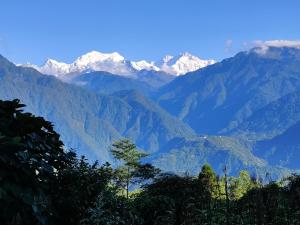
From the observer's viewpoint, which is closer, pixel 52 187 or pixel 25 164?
pixel 25 164

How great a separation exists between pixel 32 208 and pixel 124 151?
88128 mm

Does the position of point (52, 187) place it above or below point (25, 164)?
above

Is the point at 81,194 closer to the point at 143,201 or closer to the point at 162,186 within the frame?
the point at 143,201

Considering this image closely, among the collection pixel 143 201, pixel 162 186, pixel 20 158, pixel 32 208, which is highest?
pixel 162 186

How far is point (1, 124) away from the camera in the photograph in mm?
11758

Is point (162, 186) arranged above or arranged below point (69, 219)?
above

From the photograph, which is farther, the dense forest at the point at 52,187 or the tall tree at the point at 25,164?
the dense forest at the point at 52,187

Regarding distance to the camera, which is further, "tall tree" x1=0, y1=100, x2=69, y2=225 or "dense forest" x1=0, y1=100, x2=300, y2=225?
"dense forest" x1=0, y1=100, x2=300, y2=225

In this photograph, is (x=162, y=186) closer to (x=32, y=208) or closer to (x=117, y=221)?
(x=117, y=221)

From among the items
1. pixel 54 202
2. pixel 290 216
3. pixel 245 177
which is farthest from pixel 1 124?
pixel 245 177

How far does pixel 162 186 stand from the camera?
1137 inches

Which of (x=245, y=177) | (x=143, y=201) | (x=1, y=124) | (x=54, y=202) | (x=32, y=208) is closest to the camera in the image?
(x=32, y=208)

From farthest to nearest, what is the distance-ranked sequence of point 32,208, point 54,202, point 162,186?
point 162,186, point 54,202, point 32,208

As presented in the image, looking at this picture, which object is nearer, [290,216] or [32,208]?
[32,208]
